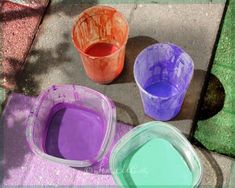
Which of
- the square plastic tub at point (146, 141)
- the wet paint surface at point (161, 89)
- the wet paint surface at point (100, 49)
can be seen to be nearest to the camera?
the square plastic tub at point (146, 141)

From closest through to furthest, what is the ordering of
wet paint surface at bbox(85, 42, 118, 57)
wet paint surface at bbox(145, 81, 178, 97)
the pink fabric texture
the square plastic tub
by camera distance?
1. the square plastic tub
2. the pink fabric texture
3. wet paint surface at bbox(145, 81, 178, 97)
4. wet paint surface at bbox(85, 42, 118, 57)

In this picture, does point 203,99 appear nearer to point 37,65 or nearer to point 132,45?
point 132,45

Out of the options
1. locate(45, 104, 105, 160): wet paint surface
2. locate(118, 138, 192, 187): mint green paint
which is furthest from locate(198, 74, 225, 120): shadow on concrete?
locate(45, 104, 105, 160): wet paint surface

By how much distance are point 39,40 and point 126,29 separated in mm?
619

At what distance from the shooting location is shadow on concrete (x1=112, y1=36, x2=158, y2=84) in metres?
2.94

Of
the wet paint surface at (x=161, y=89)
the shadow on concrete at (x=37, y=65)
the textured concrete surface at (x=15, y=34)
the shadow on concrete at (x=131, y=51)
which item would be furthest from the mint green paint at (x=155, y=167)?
the textured concrete surface at (x=15, y=34)

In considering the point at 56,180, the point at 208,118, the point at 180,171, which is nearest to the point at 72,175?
the point at 56,180

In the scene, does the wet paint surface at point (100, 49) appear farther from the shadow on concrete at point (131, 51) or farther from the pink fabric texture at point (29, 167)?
the pink fabric texture at point (29, 167)

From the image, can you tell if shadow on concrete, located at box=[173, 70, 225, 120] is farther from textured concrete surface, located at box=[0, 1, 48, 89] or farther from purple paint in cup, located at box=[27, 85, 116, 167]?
textured concrete surface, located at box=[0, 1, 48, 89]

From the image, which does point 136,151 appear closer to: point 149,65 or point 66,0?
point 149,65

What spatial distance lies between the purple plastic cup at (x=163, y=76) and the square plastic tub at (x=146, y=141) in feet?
0.35

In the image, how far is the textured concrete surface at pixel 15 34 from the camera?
3.02 metres

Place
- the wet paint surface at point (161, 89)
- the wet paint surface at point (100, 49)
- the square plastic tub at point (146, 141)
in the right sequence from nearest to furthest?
the square plastic tub at point (146, 141), the wet paint surface at point (161, 89), the wet paint surface at point (100, 49)

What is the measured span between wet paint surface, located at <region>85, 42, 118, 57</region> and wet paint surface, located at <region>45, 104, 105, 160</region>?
335mm
